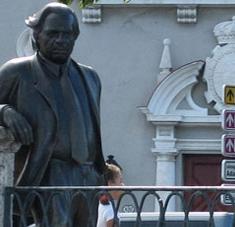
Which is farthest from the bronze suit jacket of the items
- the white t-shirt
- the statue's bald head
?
the white t-shirt

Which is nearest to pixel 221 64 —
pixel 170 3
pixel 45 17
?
pixel 170 3

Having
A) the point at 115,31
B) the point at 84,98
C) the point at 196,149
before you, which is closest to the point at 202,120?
the point at 196,149

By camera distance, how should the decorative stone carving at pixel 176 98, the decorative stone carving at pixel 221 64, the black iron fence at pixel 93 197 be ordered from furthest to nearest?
the decorative stone carving at pixel 176 98 < the decorative stone carving at pixel 221 64 < the black iron fence at pixel 93 197

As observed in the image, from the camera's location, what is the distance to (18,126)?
6.12 meters

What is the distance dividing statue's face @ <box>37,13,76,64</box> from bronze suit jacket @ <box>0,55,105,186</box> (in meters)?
0.08

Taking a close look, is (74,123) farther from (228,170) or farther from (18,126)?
(228,170)

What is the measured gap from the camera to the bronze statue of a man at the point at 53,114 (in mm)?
6160

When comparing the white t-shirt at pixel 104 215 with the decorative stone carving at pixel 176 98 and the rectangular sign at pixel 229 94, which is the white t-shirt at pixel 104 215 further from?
the decorative stone carving at pixel 176 98

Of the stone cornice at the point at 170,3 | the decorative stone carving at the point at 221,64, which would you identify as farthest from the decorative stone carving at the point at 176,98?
the stone cornice at the point at 170,3

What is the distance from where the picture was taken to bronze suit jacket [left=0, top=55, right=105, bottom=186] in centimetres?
616

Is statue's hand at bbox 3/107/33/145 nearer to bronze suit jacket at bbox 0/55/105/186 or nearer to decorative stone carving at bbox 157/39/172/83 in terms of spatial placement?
bronze suit jacket at bbox 0/55/105/186

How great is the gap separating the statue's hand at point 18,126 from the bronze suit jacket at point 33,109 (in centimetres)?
5

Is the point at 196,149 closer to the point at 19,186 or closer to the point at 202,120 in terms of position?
the point at 202,120

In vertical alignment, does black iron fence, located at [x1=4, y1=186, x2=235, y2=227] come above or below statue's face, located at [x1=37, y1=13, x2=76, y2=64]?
below
